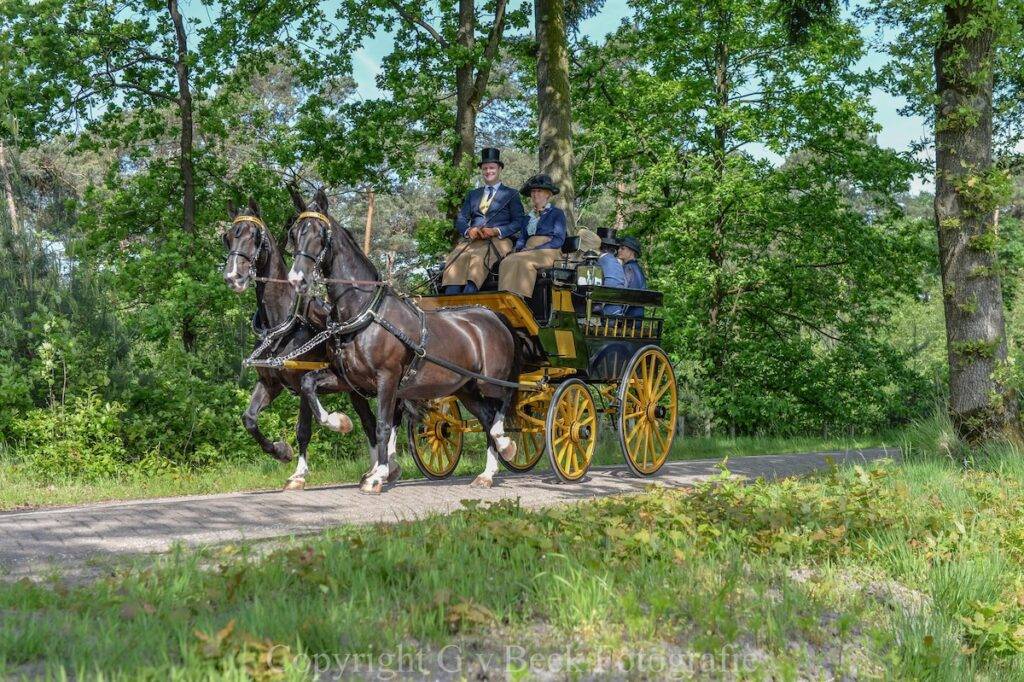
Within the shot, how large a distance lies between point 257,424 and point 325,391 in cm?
72

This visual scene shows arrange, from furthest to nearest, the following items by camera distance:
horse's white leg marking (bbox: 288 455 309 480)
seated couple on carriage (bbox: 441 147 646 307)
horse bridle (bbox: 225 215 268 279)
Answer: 1. seated couple on carriage (bbox: 441 147 646 307)
2. horse's white leg marking (bbox: 288 455 309 480)
3. horse bridle (bbox: 225 215 268 279)

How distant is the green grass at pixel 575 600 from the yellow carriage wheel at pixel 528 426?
425 cm

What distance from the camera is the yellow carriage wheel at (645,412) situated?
10.8 m

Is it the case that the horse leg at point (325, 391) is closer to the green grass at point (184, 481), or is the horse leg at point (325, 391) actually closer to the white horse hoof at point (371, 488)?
the white horse hoof at point (371, 488)

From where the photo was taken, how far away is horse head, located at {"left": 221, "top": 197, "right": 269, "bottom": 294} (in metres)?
8.98

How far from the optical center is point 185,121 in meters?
18.6

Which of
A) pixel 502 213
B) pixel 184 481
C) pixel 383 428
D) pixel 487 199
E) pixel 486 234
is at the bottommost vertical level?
pixel 184 481

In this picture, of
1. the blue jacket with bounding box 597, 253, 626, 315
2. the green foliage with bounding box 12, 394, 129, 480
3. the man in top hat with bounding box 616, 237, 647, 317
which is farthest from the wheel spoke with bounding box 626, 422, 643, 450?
A: the green foliage with bounding box 12, 394, 129, 480

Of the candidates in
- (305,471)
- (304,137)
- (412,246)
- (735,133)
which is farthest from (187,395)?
(412,246)

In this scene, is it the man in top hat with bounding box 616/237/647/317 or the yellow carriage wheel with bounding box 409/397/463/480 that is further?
the man in top hat with bounding box 616/237/647/317

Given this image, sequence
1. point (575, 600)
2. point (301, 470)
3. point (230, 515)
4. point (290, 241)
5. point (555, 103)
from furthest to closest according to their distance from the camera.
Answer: point (555, 103)
point (301, 470)
point (290, 241)
point (230, 515)
point (575, 600)

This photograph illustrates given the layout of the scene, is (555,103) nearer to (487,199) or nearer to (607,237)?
(607,237)

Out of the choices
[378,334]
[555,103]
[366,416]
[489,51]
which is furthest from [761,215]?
[378,334]

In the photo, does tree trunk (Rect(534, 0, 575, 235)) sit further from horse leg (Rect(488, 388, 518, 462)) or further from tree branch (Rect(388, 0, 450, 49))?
horse leg (Rect(488, 388, 518, 462))
